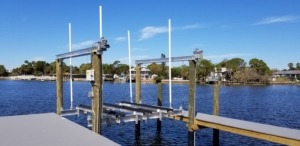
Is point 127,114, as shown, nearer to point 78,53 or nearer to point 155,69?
point 78,53

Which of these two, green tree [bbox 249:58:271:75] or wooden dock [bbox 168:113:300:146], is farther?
green tree [bbox 249:58:271:75]

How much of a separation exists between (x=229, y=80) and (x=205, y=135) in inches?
5276

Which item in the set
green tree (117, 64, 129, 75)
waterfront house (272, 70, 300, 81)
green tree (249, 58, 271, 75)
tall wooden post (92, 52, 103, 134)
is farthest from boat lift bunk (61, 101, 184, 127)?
green tree (117, 64, 129, 75)

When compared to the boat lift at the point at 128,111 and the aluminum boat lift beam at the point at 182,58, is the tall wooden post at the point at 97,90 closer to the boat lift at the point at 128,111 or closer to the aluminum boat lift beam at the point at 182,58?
the boat lift at the point at 128,111

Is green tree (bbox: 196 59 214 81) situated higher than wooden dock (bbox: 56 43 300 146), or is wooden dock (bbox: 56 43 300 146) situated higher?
green tree (bbox: 196 59 214 81)

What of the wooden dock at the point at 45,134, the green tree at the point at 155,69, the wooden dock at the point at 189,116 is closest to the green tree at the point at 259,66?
the green tree at the point at 155,69

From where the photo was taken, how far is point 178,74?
7101 inches

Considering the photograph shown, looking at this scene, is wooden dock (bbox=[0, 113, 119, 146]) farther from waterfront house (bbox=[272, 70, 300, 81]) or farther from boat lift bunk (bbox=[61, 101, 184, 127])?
waterfront house (bbox=[272, 70, 300, 81])

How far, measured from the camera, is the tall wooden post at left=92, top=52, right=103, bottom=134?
13055 millimetres

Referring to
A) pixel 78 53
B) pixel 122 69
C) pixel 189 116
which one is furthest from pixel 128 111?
pixel 122 69

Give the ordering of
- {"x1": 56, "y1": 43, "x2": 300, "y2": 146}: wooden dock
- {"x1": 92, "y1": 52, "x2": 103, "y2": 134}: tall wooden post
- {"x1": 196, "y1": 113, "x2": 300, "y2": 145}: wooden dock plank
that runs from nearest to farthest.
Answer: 1. {"x1": 196, "y1": 113, "x2": 300, "y2": 145}: wooden dock plank
2. {"x1": 56, "y1": 43, "x2": 300, "y2": 146}: wooden dock
3. {"x1": 92, "y1": 52, "x2": 103, "y2": 134}: tall wooden post

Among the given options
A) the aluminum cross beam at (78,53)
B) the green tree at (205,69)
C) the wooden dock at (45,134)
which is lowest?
the wooden dock at (45,134)

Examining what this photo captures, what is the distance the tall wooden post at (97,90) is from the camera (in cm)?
1305

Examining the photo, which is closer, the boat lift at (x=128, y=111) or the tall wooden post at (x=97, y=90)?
the tall wooden post at (x=97, y=90)
